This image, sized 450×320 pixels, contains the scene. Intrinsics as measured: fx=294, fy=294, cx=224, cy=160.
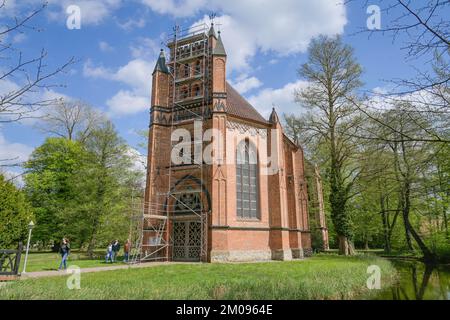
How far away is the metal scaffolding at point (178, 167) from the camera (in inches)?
730

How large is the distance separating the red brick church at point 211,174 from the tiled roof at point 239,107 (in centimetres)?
14

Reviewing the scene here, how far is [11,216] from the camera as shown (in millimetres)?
18469

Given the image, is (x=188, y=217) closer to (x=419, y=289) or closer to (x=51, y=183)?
(x=419, y=289)

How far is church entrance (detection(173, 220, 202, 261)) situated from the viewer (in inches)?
731

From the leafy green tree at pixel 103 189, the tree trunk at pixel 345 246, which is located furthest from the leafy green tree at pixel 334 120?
the leafy green tree at pixel 103 189

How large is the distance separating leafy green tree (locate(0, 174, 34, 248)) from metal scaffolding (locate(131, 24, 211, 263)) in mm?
7143

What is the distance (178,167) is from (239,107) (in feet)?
21.8

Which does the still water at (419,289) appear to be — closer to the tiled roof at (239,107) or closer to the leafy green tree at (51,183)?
the tiled roof at (239,107)

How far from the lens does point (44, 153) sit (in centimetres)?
3139

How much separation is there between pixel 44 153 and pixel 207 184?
22271 millimetres

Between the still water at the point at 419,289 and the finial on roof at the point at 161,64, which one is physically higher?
the finial on roof at the point at 161,64

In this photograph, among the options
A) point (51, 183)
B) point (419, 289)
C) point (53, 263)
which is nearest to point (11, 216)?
point (53, 263)

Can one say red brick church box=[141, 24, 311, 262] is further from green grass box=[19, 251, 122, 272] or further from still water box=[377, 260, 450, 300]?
still water box=[377, 260, 450, 300]
